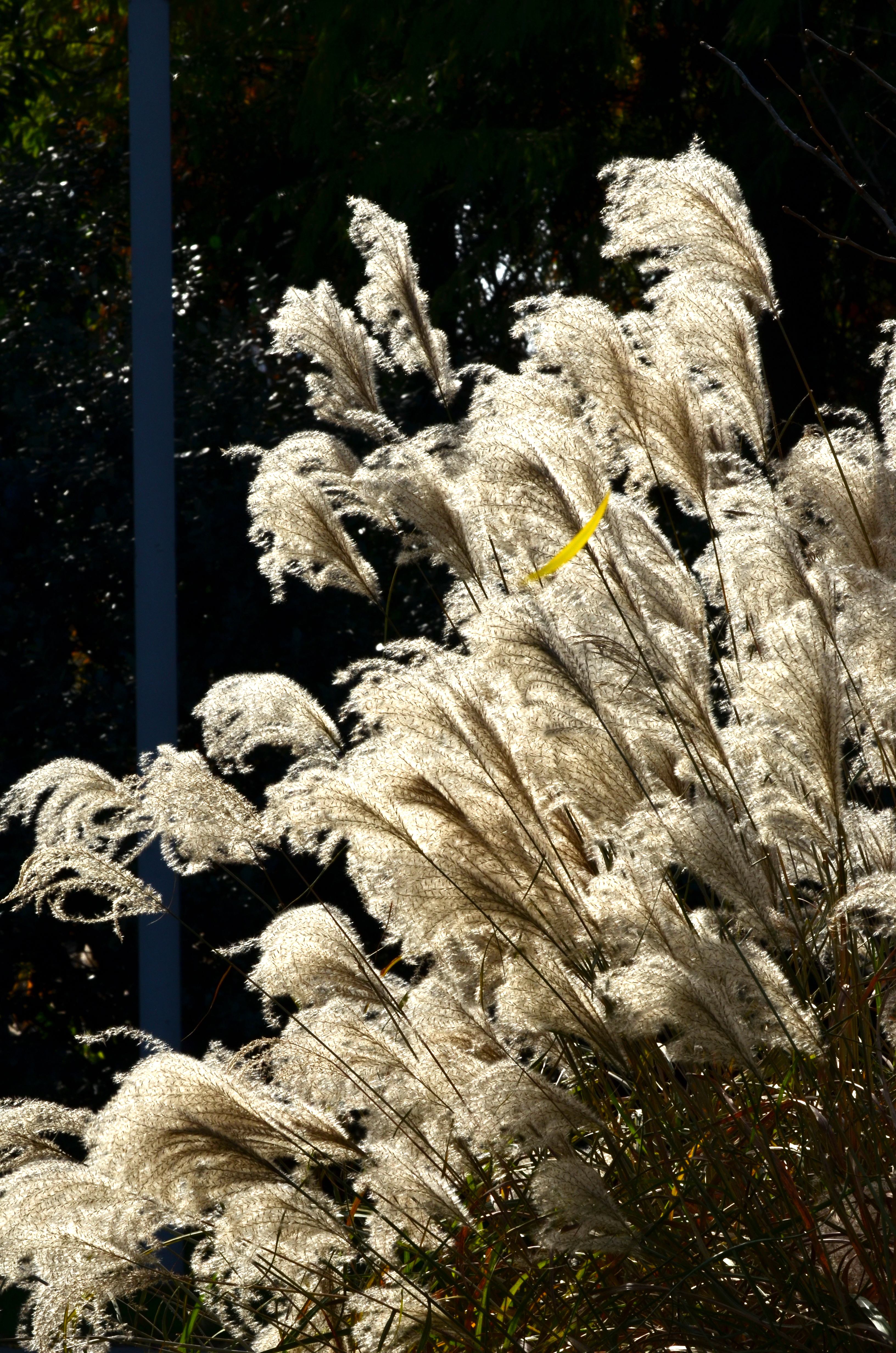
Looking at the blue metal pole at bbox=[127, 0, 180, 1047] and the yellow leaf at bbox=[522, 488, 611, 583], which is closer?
the yellow leaf at bbox=[522, 488, 611, 583]

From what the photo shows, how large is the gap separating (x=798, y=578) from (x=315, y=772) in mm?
858

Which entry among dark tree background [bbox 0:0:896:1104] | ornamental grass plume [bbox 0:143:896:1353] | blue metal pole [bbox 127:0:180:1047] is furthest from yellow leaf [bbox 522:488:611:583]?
blue metal pole [bbox 127:0:180:1047]

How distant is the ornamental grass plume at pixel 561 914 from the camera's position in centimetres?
189

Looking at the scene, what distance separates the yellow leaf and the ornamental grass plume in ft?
0.04

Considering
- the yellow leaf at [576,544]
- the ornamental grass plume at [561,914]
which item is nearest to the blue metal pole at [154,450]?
the ornamental grass plume at [561,914]

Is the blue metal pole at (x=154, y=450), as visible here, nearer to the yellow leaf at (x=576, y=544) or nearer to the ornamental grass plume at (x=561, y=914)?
the ornamental grass plume at (x=561, y=914)

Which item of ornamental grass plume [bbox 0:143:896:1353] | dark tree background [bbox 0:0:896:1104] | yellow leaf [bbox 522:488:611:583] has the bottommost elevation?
ornamental grass plume [bbox 0:143:896:1353]

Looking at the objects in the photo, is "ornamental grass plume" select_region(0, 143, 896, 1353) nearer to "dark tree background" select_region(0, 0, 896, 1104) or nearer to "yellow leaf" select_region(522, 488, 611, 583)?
"yellow leaf" select_region(522, 488, 611, 583)

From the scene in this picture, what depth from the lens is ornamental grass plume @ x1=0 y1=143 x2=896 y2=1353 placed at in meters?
1.89

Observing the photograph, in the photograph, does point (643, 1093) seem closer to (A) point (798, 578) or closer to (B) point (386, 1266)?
(B) point (386, 1266)

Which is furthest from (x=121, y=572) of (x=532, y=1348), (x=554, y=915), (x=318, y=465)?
(x=532, y=1348)

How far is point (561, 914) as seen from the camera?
2.14 metres

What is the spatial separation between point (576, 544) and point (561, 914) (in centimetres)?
58

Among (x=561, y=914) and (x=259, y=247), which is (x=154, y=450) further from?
(x=259, y=247)
